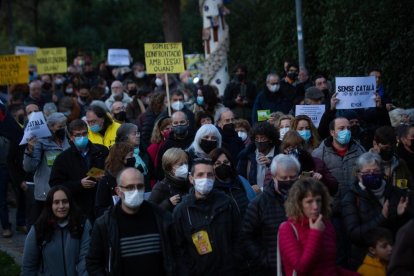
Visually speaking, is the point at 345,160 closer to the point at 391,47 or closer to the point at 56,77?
the point at 391,47

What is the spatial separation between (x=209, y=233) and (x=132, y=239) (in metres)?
0.78

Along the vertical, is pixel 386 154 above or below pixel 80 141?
below

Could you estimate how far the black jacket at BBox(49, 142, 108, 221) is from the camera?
1140 cm

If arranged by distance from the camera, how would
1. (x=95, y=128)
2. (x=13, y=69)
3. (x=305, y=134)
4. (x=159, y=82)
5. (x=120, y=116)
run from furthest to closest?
(x=159, y=82) < (x=13, y=69) < (x=120, y=116) < (x=95, y=128) < (x=305, y=134)

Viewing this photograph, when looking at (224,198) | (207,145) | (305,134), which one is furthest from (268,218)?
(305,134)

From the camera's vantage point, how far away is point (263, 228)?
29.1ft

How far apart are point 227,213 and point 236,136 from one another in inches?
170

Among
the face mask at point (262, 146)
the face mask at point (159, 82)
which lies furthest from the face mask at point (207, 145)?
the face mask at point (159, 82)

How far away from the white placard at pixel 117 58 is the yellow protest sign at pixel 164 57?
937 cm

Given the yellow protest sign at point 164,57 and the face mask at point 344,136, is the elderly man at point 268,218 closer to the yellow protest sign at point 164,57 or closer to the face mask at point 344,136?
the face mask at point 344,136

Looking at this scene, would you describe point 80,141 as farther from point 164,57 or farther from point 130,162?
point 164,57

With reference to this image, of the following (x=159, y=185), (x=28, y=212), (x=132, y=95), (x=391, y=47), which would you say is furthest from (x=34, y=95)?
(x=159, y=185)

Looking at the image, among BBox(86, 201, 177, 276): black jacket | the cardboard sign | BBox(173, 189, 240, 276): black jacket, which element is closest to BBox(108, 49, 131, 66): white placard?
the cardboard sign

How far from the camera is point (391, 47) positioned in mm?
18000
